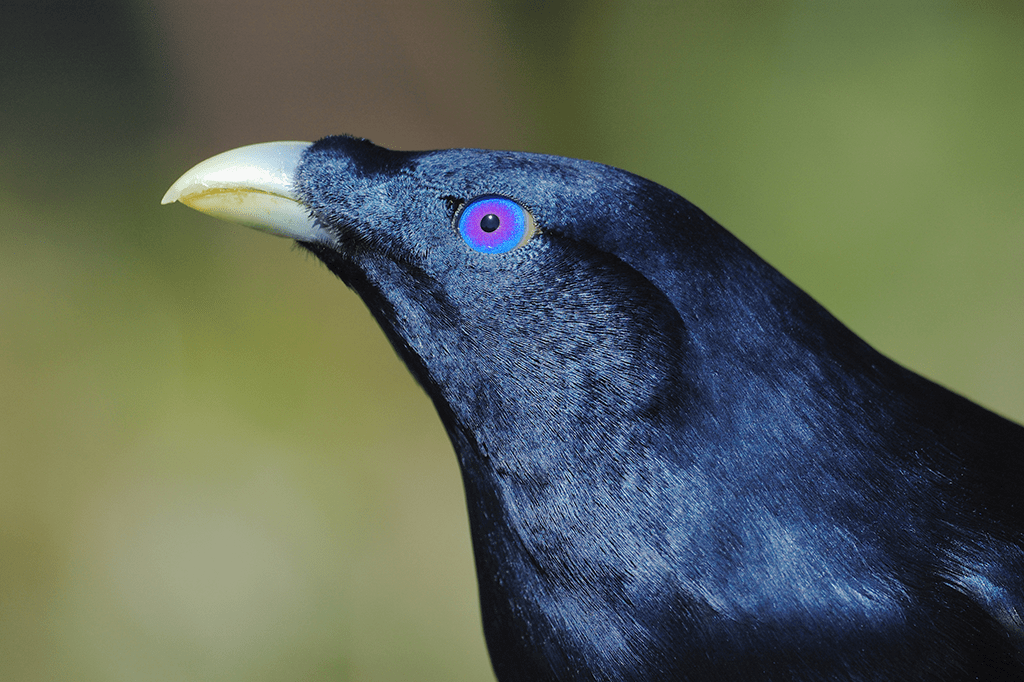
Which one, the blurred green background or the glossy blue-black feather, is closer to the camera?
the glossy blue-black feather

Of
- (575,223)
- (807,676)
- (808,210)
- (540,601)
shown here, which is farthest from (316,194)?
(808,210)

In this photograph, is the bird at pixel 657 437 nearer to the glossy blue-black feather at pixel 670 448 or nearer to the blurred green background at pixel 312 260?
the glossy blue-black feather at pixel 670 448

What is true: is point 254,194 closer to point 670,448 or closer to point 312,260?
point 670,448

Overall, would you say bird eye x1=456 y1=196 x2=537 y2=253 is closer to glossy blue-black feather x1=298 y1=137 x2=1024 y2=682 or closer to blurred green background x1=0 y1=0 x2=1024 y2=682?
glossy blue-black feather x1=298 y1=137 x2=1024 y2=682

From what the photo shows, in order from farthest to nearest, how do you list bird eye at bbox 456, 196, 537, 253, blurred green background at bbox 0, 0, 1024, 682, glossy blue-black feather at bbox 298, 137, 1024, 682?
blurred green background at bbox 0, 0, 1024, 682 < bird eye at bbox 456, 196, 537, 253 < glossy blue-black feather at bbox 298, 137, 1024, 682

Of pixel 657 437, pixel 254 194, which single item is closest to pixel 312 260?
pixel 254 194

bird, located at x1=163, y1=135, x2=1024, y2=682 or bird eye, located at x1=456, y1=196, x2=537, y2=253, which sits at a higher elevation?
bird eye, located at x1=456, y1=196, x2=537, y2=253

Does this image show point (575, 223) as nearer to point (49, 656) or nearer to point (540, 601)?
point (540, 601)

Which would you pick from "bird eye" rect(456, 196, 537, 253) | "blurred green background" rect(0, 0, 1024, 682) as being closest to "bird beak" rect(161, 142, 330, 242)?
"bird eye" rect(456, 196, 537, 253)
